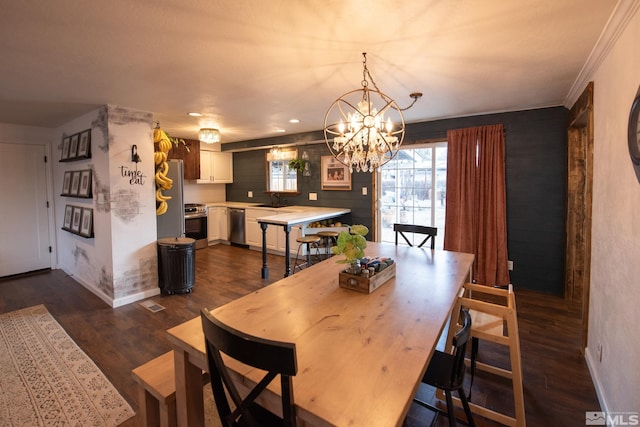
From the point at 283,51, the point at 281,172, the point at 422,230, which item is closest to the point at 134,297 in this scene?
the point at 283,51

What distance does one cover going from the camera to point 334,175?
552cm

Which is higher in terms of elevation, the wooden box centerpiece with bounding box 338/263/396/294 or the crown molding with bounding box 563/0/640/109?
the crown molding with bounding box 563/0/640/109

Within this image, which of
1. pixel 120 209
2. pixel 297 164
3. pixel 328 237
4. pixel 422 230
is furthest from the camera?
pixel 297 164

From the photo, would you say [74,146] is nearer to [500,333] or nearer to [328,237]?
[328,237]

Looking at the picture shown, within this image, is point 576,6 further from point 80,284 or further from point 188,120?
point 80,284

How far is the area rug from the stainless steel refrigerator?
1605 millimetres

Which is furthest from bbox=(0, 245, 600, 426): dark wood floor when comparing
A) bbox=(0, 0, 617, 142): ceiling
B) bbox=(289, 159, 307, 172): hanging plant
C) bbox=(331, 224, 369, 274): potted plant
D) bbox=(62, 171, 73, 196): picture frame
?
bbox=(0, 0, 617, 142): ceiling

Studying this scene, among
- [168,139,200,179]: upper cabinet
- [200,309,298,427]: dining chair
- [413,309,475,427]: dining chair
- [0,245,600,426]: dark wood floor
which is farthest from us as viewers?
[168,139,200,179]: upper cabinet

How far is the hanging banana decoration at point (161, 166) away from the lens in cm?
380

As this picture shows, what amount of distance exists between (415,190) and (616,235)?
2.90 meters

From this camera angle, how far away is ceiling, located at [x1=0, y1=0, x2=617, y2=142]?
5.31 feet

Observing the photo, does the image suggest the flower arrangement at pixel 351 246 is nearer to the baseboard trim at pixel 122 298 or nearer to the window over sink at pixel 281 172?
the baseboard trim at pixel 122 298

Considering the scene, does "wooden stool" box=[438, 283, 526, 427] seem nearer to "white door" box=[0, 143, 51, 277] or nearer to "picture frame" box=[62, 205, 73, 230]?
"picture frame" box=[62, 205, 73, 230]

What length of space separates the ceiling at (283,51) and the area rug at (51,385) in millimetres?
2236
